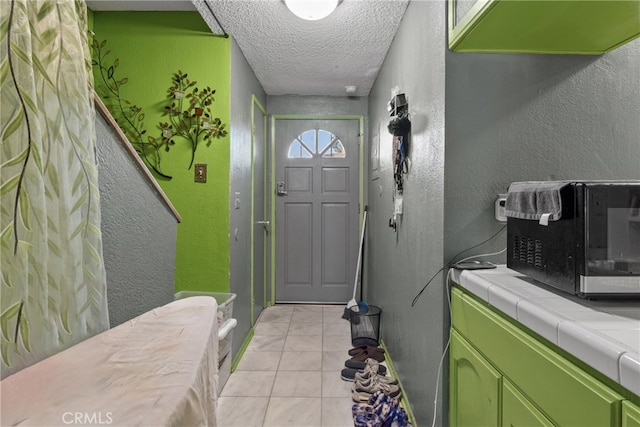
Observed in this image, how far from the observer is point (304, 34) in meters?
2.47

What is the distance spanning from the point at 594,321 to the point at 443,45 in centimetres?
112

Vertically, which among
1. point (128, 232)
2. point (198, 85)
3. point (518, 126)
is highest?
point (198, 85)

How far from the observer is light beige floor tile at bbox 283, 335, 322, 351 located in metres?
2.90

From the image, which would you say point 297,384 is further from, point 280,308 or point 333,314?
point 280,308

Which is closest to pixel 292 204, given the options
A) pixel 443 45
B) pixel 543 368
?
pixel 443 45

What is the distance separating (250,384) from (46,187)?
75.5 inches

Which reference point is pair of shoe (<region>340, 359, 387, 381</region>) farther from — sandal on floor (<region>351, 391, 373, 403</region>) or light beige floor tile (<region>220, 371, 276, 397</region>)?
light beige floor tile (<region>220, 371, 276, 397</region>)

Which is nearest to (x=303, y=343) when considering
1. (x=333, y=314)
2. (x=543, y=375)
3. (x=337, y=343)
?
(x=337, y=343)

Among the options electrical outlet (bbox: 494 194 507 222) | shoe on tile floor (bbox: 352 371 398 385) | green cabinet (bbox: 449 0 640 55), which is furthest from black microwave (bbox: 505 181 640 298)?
shoe on tile floor (bbox: 352 371 398 385)

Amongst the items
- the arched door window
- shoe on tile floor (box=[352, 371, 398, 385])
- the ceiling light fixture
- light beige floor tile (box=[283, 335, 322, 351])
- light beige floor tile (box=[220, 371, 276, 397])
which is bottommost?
light beige floor tile (box=[220, 371, 276, 397])

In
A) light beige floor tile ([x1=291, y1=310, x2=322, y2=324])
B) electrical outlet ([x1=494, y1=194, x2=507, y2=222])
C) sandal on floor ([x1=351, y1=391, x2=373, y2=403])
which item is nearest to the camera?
electrical outlet ([x1=494, y1=194, x2=507, y2=222])

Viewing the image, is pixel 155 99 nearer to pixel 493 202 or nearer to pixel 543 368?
pixel 493 202

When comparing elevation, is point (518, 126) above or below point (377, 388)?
above

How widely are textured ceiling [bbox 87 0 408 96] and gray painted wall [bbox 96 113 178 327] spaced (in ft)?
4.37
